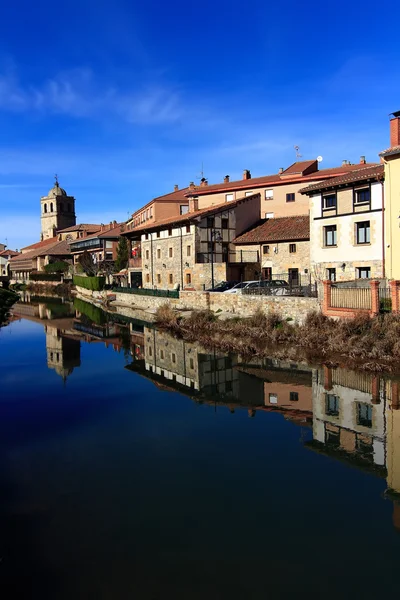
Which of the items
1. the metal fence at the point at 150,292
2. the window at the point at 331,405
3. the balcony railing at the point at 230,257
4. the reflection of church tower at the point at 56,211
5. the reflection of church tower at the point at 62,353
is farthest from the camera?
the reflection of church tower at the point at 56,211

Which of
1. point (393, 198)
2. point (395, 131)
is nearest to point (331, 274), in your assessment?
point (393, 198)

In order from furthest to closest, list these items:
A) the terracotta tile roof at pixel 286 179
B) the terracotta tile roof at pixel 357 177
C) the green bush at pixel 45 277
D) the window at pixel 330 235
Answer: the green bush at pixel 45 277
the terracotta tile roof at pixel 286 179
the window at pixel 330 235
the terracotta tile roof at pixel 357 177

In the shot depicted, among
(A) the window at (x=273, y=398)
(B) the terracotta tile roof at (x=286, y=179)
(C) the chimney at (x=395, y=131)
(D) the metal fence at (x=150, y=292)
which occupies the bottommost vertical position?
(A) the window at (x=273, y=398)

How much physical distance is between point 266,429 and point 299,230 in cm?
2464

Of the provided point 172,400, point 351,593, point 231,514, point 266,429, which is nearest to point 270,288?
point 172,400

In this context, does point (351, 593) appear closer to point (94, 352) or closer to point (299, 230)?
point (94, 352)

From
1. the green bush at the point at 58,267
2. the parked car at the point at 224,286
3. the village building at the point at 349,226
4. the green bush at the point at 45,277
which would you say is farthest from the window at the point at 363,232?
the green bush at the point at 58,267

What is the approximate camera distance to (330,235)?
91.2 feet

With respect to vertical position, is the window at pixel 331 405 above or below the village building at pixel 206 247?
below

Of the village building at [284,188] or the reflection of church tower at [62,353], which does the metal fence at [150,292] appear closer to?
the reflection of church tower at [62,353]

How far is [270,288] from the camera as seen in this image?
2644 cm

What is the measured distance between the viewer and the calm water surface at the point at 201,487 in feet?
20.5

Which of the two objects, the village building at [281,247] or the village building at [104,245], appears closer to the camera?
the village building at [281,247]

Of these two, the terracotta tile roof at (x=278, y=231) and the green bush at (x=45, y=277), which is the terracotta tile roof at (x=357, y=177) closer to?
the terracotta tile roof at (x=278, y=231)
